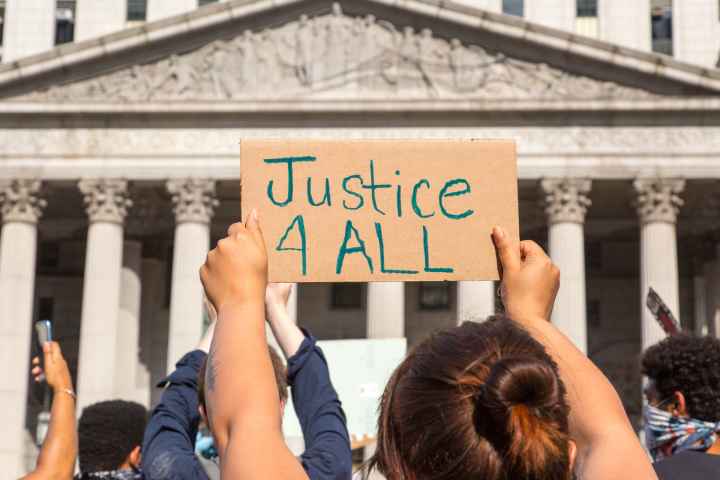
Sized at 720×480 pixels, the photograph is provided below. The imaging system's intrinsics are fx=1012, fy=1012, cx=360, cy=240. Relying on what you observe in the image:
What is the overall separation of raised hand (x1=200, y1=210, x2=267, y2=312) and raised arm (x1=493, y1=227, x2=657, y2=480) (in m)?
1.05

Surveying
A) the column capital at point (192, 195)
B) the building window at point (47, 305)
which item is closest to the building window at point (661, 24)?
the column capital at point (192, 195)

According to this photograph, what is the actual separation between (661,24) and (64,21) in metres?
27.6

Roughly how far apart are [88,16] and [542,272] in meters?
45.9

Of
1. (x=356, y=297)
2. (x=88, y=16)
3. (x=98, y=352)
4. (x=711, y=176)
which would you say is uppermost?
(x=88, y=16)

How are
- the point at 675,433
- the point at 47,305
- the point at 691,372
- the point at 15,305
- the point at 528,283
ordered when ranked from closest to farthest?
the point at 528,283
the point at 675,433
the point at 691,372
the point at 15,305
the point at 47,305

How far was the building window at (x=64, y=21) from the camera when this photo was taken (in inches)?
1863

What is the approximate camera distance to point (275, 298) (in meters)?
5.13

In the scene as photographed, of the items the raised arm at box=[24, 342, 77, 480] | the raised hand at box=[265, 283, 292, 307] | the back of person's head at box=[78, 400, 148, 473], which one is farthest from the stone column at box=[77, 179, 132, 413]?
the raised hand at box=[265, 283, 292, 307]

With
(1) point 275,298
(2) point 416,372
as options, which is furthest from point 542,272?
(1) point 275,298

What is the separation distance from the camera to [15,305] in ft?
114

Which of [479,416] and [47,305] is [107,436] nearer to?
[479,416]

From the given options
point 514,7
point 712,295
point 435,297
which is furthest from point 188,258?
point 514,7

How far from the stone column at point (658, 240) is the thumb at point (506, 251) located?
2994 centimetres

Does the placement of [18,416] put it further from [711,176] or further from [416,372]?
[416,372]
